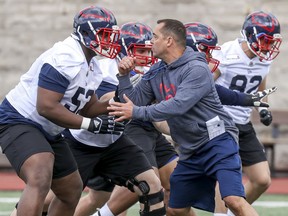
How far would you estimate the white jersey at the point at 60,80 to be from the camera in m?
6.12

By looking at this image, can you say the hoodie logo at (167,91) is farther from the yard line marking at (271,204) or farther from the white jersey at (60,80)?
the yard line marking at (271,204)

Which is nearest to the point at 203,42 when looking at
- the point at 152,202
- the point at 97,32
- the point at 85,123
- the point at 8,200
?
the point at 97,32

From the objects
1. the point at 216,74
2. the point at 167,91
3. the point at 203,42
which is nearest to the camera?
the point at 167,91

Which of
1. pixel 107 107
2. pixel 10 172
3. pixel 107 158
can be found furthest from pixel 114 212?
pixel 10 172

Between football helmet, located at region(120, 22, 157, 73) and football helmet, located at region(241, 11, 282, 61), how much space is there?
0.88m

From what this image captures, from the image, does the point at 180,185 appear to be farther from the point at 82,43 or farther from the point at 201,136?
the point at 82,43

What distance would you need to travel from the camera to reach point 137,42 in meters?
7.46

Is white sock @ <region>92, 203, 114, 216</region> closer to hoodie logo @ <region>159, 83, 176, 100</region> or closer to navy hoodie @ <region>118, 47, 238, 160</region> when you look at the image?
navy hoodie @ <region>118, 47, 238, 160</region>

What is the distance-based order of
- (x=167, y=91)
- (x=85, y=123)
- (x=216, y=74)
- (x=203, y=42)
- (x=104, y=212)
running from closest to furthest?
(x=85, y=123) → (x=167, y=91) → (x=203, y=42) → (x=104, y=212) → (x=216, y=74)

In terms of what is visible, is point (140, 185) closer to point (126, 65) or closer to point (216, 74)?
point (126, 65)

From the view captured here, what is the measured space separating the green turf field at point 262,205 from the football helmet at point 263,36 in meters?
1.88

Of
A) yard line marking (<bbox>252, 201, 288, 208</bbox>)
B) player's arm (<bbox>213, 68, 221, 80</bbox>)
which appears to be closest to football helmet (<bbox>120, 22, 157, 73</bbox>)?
player's arm (<bbox>213, 68, 221, 80</bbox>)

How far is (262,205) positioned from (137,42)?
9.91ft

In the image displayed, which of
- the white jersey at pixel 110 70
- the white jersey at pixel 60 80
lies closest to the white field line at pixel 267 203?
the white jersey at pixel 110 70
